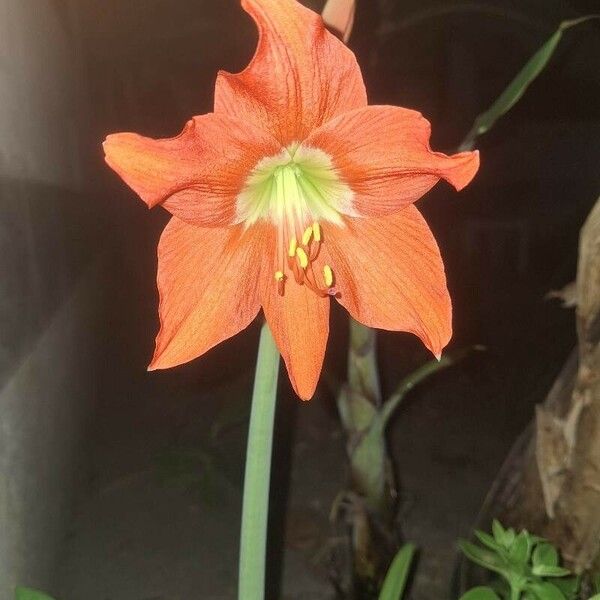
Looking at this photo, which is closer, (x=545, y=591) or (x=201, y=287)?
(x=201, y=287)

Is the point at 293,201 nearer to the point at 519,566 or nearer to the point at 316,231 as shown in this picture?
the point at 316,231

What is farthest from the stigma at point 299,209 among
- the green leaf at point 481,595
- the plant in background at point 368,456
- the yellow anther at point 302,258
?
the plant in background at point 368,456

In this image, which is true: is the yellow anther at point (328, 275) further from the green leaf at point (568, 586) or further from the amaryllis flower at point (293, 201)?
the green leaf at point (568, 586)

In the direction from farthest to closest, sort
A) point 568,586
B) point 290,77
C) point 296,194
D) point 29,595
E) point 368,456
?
point 368,456 → point 568,586 → point 29,595 → point 296,194 → point 290,77

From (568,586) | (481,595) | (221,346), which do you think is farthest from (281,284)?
(221,346)

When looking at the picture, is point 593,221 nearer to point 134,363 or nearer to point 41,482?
point 41,482

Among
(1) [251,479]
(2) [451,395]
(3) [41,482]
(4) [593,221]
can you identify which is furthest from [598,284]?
(2) [451,395]

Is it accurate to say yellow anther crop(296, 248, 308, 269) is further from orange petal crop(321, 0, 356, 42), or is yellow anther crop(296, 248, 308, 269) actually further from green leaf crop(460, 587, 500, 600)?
green leaf crop(460, 587, 500, 600)

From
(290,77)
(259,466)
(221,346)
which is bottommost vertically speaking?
(221,346)
